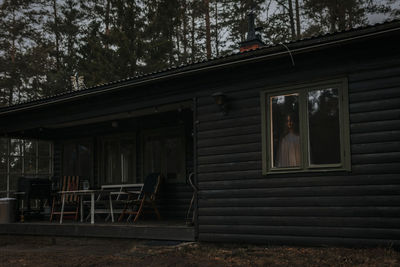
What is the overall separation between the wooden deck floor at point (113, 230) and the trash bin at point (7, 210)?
20 centimetres

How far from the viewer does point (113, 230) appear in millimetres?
7680

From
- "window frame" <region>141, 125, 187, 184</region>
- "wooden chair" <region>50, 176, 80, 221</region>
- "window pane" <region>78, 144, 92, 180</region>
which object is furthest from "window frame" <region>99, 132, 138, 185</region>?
"wooden chair" <region>50, 176, 80, 221</region>

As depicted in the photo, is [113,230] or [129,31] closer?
[113,230]

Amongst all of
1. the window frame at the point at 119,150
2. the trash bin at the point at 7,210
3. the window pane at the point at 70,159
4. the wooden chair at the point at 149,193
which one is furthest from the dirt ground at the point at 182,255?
the window pane at the point at 70,159

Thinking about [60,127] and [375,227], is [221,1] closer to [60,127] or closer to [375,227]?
[60,127]

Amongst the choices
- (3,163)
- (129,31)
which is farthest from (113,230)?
(3,163)

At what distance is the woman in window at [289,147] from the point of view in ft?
19.7

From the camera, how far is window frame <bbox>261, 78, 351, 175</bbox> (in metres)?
5.58

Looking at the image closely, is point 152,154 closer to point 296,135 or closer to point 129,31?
point 296,135

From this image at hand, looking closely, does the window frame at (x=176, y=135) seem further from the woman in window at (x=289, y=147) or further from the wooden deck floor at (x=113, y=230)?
the woman in window at (x=289, y=147)

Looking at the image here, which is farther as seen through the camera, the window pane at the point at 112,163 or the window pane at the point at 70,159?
the window pane at the point at 70,159

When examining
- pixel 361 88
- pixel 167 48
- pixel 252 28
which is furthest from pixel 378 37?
pixel 167 48

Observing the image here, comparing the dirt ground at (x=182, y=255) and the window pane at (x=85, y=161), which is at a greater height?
the window pane at (x=85, y=161)

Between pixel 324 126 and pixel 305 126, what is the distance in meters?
0.26
